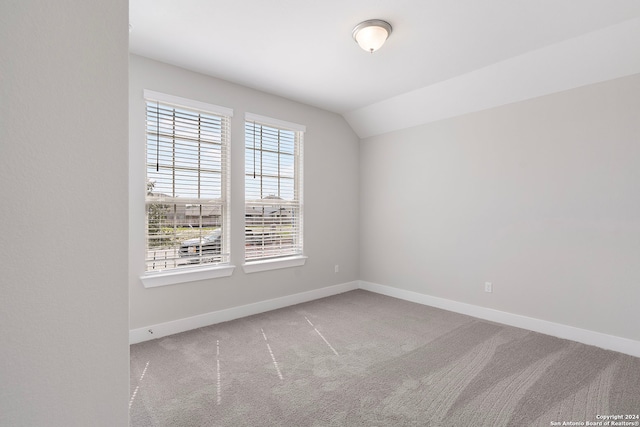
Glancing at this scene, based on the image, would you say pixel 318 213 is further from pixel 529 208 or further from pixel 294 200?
pixel 529 208

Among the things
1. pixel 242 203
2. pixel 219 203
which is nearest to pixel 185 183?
pixel 219 203

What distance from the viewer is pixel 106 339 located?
36.1 inches

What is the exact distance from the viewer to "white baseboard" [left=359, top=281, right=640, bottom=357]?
9.39 feet

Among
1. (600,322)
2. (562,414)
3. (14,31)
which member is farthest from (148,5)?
(600,322)

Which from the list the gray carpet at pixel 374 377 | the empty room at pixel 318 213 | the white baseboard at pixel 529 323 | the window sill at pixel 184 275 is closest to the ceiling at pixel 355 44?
the empty room at pixel 318 213

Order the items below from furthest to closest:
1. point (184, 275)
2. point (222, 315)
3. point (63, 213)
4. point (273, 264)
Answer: point (273, 264) → point (222, 315) → point (184, 275) → point (63, 213)

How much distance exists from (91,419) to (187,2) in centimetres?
260

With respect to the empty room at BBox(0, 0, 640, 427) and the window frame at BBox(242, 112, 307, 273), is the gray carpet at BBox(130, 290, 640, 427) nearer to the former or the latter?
the empty room at BBox(0, 0, 640, 427)

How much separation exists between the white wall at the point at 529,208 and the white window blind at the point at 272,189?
4.71ft

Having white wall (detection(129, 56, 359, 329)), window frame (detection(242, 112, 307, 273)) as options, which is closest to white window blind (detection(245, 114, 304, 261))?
window frame (detection(242, 112, 307, 273))

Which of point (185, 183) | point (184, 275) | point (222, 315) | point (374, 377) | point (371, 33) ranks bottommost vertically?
point (374, 377)

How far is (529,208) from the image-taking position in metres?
3.43

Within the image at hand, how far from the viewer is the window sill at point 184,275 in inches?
123

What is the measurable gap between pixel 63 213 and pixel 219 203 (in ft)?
9.22
